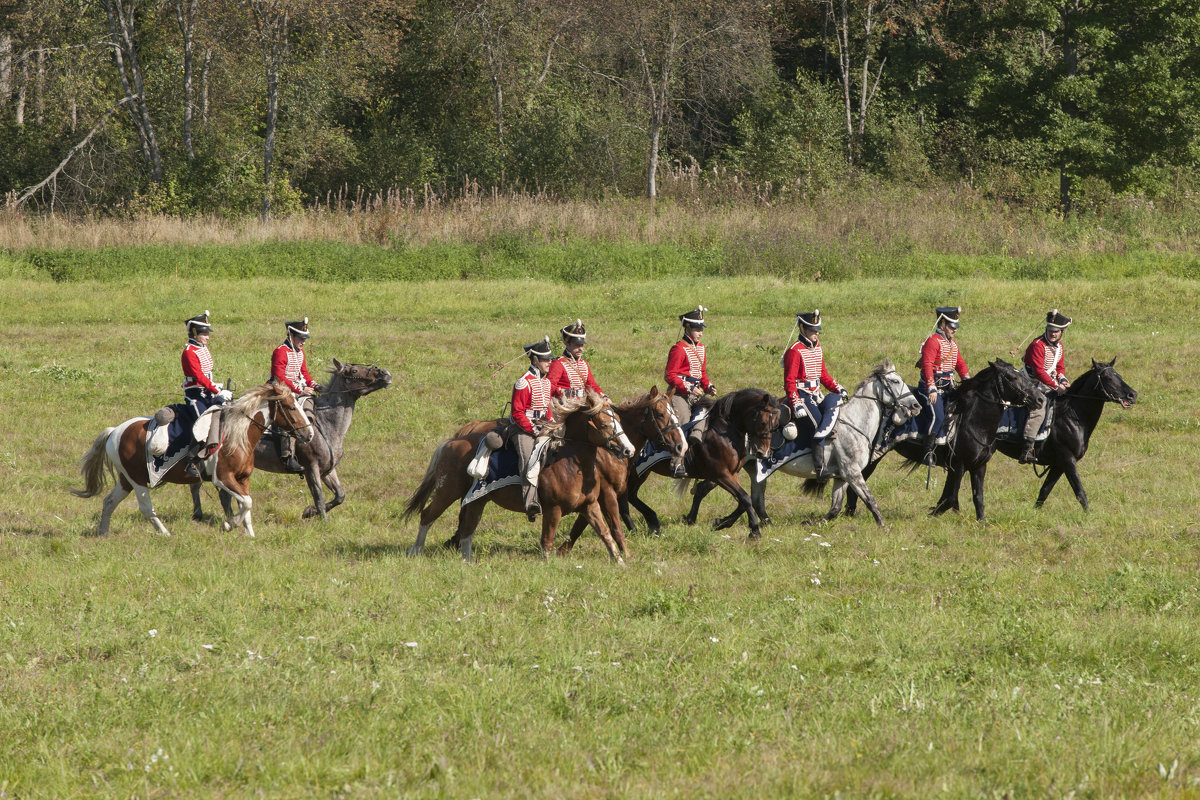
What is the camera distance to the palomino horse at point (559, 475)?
11688 mm

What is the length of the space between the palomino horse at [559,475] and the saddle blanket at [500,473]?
0.31ft

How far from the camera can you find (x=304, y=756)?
6742 millimetres

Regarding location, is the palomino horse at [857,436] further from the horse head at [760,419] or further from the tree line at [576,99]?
the tree line at [576,99]

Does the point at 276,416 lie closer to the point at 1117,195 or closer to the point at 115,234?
the point at 115,234

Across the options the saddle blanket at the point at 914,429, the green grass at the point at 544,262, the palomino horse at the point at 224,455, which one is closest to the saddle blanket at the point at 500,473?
the palomino horse at the point at 224,455

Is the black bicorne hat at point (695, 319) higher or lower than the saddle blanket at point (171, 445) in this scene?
higher

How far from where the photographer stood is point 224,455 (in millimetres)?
13258

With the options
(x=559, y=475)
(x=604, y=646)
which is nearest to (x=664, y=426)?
(x=559, y=475)

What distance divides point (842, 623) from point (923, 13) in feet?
136

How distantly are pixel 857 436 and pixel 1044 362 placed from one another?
296 cm

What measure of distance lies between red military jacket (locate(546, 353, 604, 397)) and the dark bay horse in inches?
46.4

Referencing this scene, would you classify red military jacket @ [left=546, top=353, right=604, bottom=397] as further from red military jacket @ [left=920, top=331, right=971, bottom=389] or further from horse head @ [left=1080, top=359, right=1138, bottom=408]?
horse head @ [left=1080, top=359, right=1138, bottom=408]

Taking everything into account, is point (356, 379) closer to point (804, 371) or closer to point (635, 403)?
point (635, 403)

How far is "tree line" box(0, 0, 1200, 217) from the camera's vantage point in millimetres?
38688
